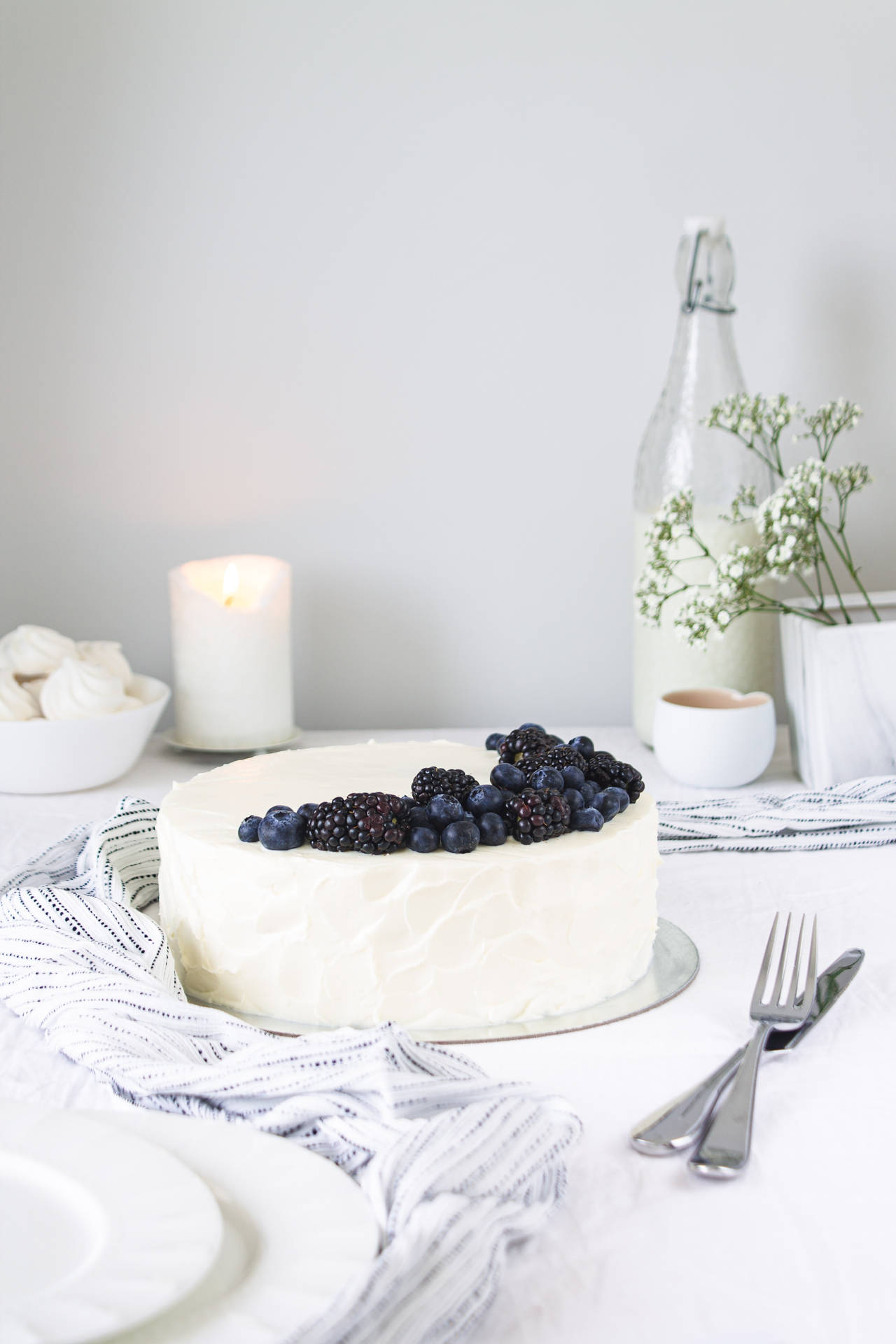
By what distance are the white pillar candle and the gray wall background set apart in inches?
6.7

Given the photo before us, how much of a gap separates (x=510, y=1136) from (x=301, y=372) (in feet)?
3.95

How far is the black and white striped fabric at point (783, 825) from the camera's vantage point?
3.70ft

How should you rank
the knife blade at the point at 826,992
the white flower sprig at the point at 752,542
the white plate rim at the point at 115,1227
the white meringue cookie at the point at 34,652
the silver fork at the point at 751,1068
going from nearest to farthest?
1. the white plate rim at the point at 115,1227
2. the silver fork at the point at 751,1068
3. the knife blade at the point at 826,992
4. the white flower sprig at the point at 752,542
5. the white meringue cookie at the point at 34,652

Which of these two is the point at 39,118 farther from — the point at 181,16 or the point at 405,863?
the point at 405,863

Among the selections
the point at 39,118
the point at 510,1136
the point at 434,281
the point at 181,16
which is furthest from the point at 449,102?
the point at 510,1136

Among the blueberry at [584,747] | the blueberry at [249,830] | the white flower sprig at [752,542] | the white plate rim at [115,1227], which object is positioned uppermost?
the white flower sprig at [752,542]

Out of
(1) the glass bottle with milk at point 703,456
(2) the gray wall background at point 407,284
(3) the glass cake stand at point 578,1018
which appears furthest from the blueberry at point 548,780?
(2) the gray wall background at point 407,284

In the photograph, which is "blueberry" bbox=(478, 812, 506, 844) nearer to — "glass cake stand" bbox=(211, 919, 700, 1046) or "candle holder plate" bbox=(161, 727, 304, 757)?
"glass cake stand" bbox=(211, 919, 700, 1046)

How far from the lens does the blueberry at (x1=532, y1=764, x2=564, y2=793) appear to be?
827 millimetres

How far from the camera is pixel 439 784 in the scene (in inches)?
32.6

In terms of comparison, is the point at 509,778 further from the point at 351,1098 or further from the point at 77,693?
the point at 77,693

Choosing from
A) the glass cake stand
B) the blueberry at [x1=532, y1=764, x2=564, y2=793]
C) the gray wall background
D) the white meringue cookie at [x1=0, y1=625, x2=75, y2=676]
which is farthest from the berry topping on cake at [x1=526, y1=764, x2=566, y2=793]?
the gray wall background

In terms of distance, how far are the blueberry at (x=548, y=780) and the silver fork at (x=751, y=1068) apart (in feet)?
0.57

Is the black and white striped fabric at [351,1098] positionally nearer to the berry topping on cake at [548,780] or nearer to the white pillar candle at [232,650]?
the berry topping on cake at [548,780]
